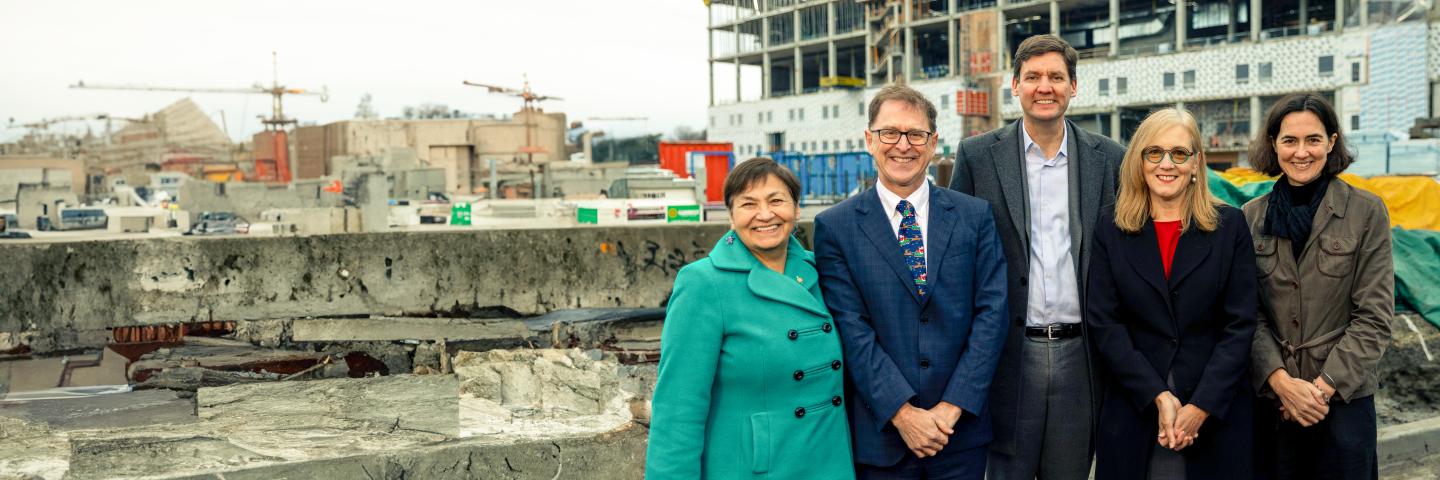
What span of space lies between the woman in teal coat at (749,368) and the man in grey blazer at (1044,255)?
2.30 ft

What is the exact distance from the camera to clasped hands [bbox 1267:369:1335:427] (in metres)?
3.36

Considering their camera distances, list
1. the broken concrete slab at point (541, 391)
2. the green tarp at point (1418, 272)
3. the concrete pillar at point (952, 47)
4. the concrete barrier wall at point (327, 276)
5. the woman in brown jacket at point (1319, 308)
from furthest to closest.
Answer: the concrete pillar at point (952, 47) → the green tarp at point (1418, 272) → the concrete barrier wall at point (327, 276) → the broken concrete slab at point (541, 391) → the woman in brown jacket at point (1319, 308)

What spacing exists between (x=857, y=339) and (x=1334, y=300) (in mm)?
1738

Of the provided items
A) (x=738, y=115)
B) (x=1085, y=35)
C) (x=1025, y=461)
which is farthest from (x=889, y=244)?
(x=738, y=115)

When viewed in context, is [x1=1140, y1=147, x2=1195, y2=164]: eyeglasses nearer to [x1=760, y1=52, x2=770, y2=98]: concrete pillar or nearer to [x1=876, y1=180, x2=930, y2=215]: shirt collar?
[x1=876, y1=180, x2=930, y2=215]: shirt collar

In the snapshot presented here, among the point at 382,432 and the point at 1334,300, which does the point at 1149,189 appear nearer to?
the point at 1334,300

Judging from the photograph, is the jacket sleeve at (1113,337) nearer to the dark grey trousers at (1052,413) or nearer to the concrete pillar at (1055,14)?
the dark grey trousers at (1052,413)

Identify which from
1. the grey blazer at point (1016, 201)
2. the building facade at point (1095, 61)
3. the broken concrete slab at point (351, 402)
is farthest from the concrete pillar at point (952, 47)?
the grey blazer at point (1016, 201)

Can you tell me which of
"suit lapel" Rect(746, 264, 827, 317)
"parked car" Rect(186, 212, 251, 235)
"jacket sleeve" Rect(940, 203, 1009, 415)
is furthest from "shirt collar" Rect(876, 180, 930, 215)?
"parked car" Rect(186, 212, 251, 235)

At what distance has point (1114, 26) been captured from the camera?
65750 mm

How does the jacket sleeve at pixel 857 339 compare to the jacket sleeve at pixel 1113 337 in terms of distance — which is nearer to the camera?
the jacket sleeve at pixel 857 339

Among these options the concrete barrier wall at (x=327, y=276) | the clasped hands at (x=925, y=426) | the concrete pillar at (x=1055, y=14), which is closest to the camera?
the clasped hands at (x=925, y=426)

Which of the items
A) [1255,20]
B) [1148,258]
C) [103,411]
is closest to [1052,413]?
[1148,258]

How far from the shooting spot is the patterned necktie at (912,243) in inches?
125
